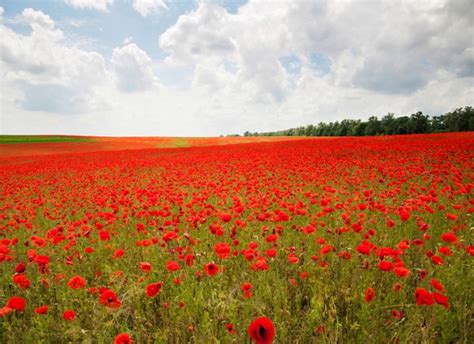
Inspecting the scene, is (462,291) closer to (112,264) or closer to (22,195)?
(112,264)

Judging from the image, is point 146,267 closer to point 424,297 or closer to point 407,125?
point 424,297

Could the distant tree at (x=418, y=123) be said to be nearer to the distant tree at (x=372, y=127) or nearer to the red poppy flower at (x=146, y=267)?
the distant tree at (x=372, y=127)

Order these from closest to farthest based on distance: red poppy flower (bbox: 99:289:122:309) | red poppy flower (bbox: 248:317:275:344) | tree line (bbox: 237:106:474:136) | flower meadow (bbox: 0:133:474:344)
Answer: red poppy flower (bbox: 248:317:275:344)
red poppy flower (bbox: 99:289:122:309)
flower meadow (bbox: 0:133:474:344)
tree line (bbox: 237:106:474:136)

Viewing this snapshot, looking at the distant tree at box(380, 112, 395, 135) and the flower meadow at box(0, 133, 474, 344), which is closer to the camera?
the flower meadow at box(0, 133, 474, 344)

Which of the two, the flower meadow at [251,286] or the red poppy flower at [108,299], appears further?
the flower meadow at [251,286]

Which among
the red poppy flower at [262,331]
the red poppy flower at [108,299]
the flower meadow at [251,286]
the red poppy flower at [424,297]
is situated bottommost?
the flower meadow at [251,286]

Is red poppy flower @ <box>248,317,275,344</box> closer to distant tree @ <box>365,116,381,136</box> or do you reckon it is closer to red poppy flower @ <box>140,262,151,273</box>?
red poppy flower @ <box>140,262,151,273</box>

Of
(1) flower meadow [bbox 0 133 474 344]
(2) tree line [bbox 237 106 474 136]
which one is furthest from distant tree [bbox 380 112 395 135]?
(1) flower meadow [bbox 0 133 474 344]

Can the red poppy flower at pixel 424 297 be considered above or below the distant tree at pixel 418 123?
below

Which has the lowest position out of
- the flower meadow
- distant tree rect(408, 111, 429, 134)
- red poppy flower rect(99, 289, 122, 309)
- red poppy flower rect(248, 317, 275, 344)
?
the flower meadow

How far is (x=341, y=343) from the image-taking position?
2328 mm

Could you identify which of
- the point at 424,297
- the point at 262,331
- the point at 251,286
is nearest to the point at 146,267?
the point at 251,286

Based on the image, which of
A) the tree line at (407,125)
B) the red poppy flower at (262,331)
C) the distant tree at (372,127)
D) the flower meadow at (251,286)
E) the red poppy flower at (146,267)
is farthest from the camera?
the distant tree at (372,127)

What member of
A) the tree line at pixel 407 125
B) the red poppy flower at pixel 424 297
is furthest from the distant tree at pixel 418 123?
the red poppy flower at pixel 424 297
